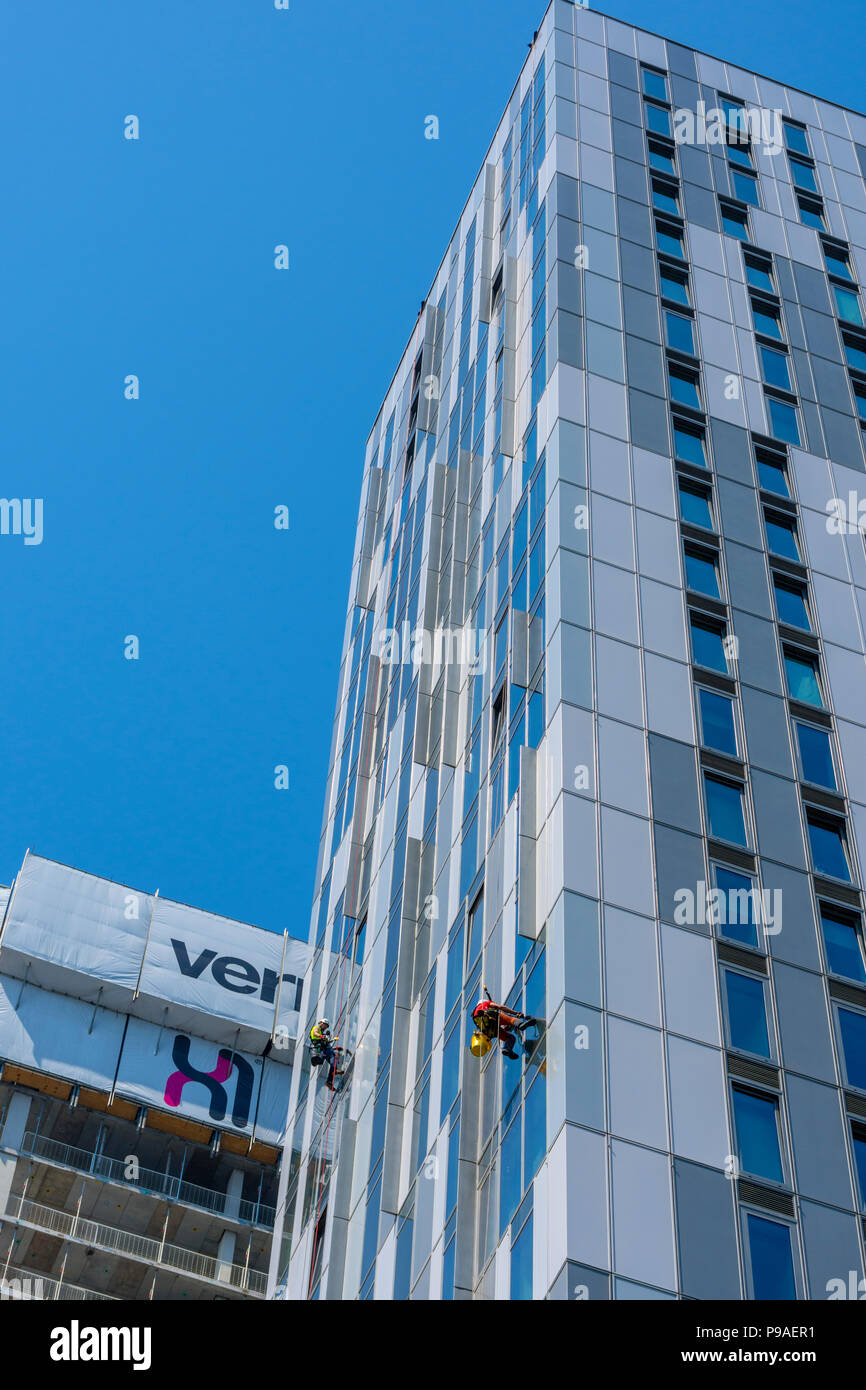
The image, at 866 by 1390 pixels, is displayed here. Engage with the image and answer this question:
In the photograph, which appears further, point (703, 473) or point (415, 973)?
point (703, 473)

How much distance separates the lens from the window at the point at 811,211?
5528cm

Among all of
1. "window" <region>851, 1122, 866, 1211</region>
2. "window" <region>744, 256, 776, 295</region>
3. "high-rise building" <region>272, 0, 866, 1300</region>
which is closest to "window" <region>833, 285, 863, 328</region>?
"high-rise building" <region>272, 0, 866, 1300</region>

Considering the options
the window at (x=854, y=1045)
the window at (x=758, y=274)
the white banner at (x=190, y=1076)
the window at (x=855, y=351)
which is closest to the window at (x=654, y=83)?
the window at (x=758, y=274)

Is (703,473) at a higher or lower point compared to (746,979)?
higher

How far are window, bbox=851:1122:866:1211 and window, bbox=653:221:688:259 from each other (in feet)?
93.0

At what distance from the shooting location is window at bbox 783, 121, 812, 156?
58594mm

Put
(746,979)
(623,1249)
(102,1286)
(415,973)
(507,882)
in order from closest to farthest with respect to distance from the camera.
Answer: (623,1249) < (746,979) < (507,882) < (415,973) < (102,1286)

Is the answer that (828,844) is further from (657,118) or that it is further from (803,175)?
(803,175)

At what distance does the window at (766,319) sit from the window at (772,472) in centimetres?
576
